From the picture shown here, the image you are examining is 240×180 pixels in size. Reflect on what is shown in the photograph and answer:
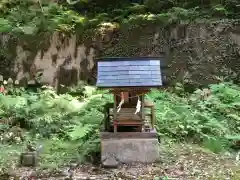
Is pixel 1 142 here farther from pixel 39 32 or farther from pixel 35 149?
pixel 39 32

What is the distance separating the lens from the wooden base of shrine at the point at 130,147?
6.00 meters

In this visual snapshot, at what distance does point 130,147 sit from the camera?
6035 millimetres

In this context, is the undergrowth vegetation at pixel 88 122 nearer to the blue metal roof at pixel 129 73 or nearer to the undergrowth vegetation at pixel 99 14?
the blue metal roof at pixel 129 73

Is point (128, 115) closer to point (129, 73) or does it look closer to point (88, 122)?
point (129, 73)

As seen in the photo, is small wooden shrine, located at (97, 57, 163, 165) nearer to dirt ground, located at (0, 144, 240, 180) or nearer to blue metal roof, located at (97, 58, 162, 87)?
blue metal roof, located at (97, 58, 162, 87)

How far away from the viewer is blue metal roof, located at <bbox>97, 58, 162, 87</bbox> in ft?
18.9

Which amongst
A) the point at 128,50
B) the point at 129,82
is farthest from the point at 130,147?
the point at 128,50

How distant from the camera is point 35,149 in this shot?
20.6 feet

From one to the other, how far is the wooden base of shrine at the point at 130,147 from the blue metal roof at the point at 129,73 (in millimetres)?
856

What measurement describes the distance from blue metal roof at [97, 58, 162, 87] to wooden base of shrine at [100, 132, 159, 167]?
856mm

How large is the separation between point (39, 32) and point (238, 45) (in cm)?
576

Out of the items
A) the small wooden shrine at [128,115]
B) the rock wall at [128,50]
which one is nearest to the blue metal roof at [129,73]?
the small wooden shrine at [128,115]

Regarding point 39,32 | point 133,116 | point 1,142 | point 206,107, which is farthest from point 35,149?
point 39,32

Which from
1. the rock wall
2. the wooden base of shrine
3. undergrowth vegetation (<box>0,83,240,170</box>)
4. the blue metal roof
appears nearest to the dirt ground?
the wooden base of shrine
